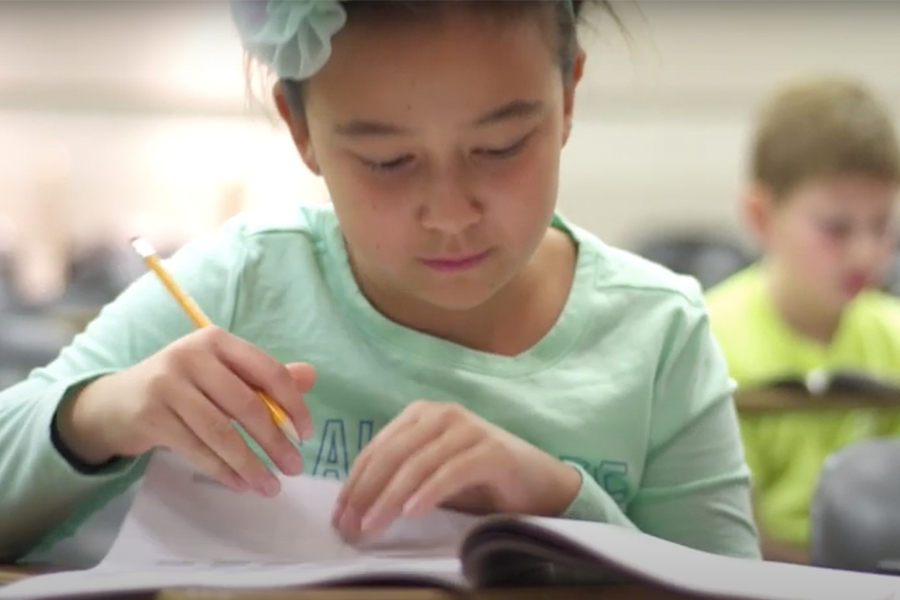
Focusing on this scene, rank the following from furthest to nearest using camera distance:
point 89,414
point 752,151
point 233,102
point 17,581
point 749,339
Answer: point 233,102
point 752,151
point 749,339
point 89,414
point 17,581

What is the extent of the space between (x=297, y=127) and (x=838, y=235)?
1130 millimetres

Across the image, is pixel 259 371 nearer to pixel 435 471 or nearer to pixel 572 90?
pixel 435 471

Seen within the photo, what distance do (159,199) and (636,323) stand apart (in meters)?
2.31

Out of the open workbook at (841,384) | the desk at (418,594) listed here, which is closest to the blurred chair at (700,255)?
the open workbook at (841,384)

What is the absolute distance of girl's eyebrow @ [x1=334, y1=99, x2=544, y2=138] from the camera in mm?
587

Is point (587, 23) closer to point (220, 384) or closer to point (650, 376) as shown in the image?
point (650, 376)

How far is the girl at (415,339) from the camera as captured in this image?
56cm

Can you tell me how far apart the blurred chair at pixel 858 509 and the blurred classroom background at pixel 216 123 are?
4.90 feet

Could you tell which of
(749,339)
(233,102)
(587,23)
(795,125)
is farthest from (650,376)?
(233,102)

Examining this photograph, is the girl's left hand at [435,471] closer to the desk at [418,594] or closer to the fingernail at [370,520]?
the fingernail at [370,520]

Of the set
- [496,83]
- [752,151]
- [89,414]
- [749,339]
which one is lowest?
[749,339]

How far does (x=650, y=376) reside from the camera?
719mm

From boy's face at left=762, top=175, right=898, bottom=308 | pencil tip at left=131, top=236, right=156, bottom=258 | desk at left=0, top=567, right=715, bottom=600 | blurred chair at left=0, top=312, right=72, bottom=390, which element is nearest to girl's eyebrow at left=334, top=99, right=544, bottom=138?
pencil tip at left=131, top=236, right=156, bottom=258

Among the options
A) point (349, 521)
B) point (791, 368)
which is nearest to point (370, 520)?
point (349, 521)
